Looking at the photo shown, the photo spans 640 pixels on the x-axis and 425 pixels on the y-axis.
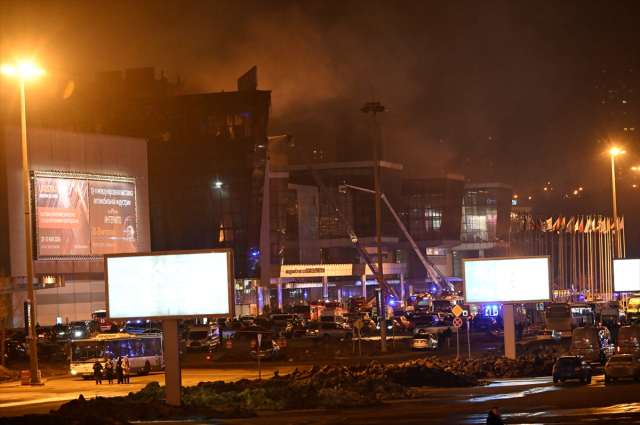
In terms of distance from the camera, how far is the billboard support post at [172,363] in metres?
25.1

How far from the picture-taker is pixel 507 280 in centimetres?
3928

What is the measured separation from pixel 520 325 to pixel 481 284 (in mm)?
23857

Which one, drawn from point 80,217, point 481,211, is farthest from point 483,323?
point 481,211

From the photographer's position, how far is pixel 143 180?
7894 cm

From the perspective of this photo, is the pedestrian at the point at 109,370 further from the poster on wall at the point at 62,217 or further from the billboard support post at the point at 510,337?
the poster on wall at the point at 62,217

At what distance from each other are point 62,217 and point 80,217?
156 cm

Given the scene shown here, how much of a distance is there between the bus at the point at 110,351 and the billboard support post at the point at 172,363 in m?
14.6

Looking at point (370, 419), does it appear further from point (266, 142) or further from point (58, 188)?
point (266, 142)

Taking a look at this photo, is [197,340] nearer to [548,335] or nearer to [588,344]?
[548,335]

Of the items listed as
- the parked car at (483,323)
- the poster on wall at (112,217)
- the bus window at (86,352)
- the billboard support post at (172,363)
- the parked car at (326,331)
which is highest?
the poster on wall at (112,217)

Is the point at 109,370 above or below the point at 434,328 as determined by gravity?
above

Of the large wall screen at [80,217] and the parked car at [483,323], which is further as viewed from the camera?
the large wall screen at [80,217]

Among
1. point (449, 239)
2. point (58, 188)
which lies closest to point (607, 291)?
point (449, 239)

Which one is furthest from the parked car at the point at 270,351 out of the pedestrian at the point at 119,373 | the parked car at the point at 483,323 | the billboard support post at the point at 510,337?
the parked car at the point at 483,323
